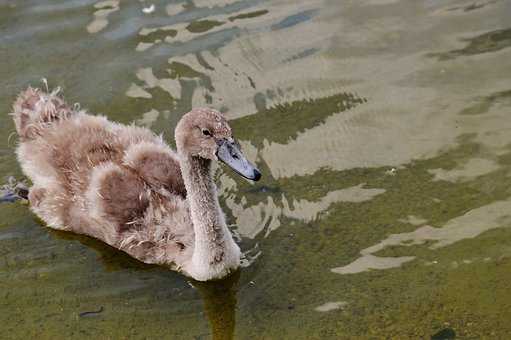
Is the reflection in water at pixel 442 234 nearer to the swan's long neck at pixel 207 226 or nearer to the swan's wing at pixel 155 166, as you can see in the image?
the swan's long neck at pixel 207 226

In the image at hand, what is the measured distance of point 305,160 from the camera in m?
6.77

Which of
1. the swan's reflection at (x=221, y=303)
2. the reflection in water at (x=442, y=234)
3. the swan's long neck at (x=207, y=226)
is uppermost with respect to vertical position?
the swan's long neck at (x=207, y=226)

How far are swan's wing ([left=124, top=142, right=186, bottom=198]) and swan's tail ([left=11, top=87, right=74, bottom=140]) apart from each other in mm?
782

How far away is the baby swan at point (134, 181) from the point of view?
19.0 feet

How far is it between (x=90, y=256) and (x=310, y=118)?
2126mm

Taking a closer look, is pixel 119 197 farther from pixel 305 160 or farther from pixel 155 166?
pixel 305 160

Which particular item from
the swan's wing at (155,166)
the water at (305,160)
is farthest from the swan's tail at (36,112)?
the swan's wing at (155,166)

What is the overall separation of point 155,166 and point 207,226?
75 cm

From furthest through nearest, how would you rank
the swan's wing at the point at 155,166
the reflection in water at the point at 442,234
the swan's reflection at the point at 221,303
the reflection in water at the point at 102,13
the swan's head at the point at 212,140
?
the reflection in water at the point at 102,13 < the swan's wing at the point at 155,166 < the reflection in water at the point at 442,234 < the swan's head at the point at 212,140 < the swan's reflection at the point at 221,303

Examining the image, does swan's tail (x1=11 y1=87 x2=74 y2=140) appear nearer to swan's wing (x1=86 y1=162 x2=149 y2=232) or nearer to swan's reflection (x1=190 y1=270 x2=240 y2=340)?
swan's wing (x1=86 y1=162 x2=149 y2=232)

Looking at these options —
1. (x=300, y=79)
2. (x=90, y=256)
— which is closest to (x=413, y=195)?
(x=300, y=79)

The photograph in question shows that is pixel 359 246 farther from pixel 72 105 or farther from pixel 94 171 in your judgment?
pixel 72 105

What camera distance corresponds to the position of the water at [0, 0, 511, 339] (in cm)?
552

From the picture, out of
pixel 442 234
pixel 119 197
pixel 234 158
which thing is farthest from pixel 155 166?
pixel 442 234
